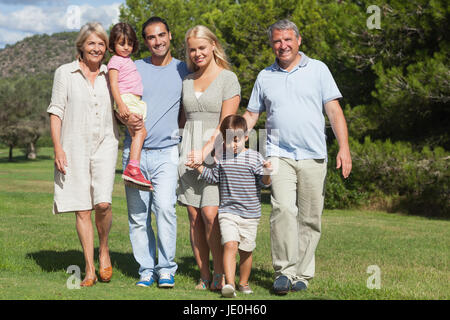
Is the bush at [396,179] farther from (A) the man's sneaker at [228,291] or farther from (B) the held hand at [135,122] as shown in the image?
(A) the man's sneaker at [228,291]

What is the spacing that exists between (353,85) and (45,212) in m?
10.9

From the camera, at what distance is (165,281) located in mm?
5965

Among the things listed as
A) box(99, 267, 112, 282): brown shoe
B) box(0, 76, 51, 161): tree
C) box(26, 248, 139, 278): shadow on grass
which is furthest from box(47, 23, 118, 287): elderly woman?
box(0, 76, 51, 161): tree

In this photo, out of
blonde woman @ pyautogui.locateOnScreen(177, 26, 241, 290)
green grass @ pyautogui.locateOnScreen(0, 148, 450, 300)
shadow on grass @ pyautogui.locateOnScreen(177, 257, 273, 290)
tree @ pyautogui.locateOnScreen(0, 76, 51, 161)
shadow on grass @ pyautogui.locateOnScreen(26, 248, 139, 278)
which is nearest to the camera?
green grass @ pyautogui.locateOnScreen(0, 148, 450, 300)

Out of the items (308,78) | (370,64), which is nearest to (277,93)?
(308,78)

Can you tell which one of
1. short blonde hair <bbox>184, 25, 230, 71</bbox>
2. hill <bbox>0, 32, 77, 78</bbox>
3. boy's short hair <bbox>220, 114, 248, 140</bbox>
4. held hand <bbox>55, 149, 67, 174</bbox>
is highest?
hill <bbox>0, 32, 77, 78</bbox>

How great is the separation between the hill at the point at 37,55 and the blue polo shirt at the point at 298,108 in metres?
165

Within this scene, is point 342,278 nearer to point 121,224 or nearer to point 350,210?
point 121,224

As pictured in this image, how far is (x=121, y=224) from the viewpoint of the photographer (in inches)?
535

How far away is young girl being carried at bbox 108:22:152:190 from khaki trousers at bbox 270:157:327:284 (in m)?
1.28

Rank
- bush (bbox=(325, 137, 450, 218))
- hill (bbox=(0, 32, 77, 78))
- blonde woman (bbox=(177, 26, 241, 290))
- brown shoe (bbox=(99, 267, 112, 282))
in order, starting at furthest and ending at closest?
hill (bbox=(0, 32, 77, 78))
bush (bbox=(325, 137, 450, 218))
brown shoe (bbox=(99, 267, 112, 282))
blonde woman (bbox=(177, 26, 241, 290))

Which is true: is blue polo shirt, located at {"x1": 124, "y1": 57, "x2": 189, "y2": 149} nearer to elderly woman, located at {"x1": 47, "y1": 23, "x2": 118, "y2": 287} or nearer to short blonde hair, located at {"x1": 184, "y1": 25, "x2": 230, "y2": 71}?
short blonde hair, located at {"x1": 184, "y1": 25, "x2": 230, "y2": 71}

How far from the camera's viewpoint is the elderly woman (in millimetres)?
6020

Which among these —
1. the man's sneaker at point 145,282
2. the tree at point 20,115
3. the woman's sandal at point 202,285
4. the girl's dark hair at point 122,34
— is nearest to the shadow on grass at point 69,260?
the man's sneaker at point 145,282
